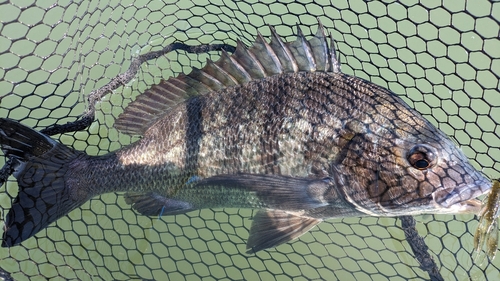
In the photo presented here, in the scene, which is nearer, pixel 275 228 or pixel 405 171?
pixel 405 171

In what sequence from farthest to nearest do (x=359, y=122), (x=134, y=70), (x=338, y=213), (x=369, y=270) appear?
(x=134, y=70), (x=369, y=270), (x=338, y=213), (x=359, y=122)

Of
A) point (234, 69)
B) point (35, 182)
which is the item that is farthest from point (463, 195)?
point (35, 182)

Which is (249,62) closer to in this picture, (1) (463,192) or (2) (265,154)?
(2) (265,154)

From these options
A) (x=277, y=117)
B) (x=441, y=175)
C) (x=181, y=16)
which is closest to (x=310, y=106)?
(x=277, y=117)

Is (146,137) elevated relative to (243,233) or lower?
elevated

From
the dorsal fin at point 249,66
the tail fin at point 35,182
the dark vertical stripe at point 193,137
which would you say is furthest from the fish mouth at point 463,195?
the tail fin at point 35,182

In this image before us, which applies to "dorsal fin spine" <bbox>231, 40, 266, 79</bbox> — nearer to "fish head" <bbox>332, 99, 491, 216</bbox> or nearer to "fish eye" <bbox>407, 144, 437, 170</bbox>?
"fish head" <bbox>332, 99, 491, 216</bbox>

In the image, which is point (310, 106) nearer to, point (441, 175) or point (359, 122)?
point (359, 122)
